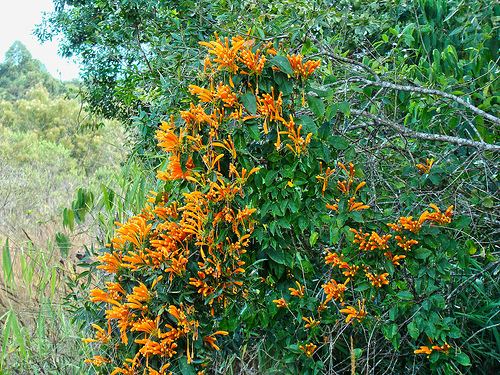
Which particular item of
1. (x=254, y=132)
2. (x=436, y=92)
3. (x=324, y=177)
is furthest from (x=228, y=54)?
(x=436, y=92)

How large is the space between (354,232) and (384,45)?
282 centimetres

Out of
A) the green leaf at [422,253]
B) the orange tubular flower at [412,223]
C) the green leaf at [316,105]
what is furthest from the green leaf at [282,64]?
the green leaf at [422,253]

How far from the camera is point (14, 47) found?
30.9 m

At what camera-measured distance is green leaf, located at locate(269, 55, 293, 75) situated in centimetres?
153

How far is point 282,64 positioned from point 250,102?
0.18 m

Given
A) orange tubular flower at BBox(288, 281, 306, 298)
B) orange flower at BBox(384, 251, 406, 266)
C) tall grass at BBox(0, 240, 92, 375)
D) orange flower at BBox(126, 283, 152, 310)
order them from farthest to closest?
tall grass at BBox(0, 240, 92, 375), orange tubular flower at BBox(288, 281, 306, 298), orange flower at BBox(384, 251, 406, 266), orange flower at BBox(126, 283, 152, 310)

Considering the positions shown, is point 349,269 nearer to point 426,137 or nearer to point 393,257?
point 393,257

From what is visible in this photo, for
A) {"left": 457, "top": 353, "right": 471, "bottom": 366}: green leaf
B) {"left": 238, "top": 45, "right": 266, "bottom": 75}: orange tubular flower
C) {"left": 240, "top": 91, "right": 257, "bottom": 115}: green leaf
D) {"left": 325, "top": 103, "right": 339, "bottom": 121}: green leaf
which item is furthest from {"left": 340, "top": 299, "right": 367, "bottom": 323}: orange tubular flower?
{"left": 238, "top": 45, "right": 266, "bottom": 75}: orange tubular flower

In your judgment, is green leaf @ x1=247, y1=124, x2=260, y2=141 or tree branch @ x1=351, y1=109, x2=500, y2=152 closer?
green leaf @ x1=247, y1=124, x2=260, y2=141

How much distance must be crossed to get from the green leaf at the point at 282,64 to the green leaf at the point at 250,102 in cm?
14

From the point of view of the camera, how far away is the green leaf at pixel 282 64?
1525mm

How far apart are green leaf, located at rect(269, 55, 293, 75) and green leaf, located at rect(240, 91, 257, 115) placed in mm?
139

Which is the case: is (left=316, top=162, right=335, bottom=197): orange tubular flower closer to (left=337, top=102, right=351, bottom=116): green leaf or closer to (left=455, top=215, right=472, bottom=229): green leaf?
(left=337, top=102, right=351, bottom=116): green leaf

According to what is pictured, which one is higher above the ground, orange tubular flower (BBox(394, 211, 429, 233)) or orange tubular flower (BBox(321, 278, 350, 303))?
orange tubular flower (BBox(394, 211, 429, 233))
